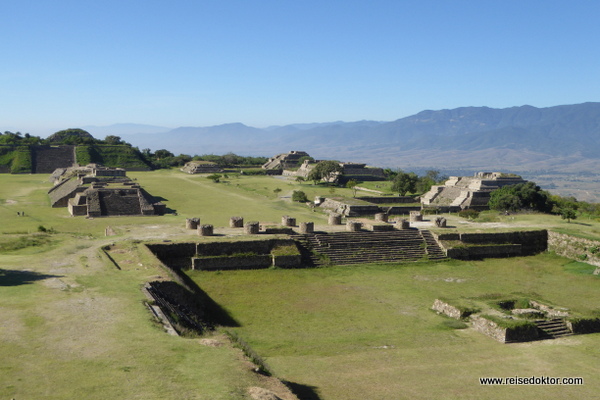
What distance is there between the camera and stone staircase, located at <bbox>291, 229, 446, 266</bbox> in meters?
30.7

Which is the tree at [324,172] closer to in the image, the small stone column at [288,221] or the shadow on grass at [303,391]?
the small stone column at [288,221]

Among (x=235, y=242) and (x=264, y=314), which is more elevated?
(x=235, y=242)

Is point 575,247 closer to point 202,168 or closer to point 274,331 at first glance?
point 274,331

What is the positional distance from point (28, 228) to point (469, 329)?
30.5 metres

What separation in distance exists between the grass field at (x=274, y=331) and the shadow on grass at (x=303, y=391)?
4.2 inches

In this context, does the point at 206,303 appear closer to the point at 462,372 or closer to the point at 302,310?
the point at 302,310

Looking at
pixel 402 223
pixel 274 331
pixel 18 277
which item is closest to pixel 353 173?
pixel 402 223

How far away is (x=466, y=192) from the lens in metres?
55.4

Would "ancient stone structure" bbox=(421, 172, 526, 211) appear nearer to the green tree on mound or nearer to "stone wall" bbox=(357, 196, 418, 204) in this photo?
"stone wall" bbox=(357, 196, 418, 204)

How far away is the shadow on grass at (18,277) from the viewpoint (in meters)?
19.2

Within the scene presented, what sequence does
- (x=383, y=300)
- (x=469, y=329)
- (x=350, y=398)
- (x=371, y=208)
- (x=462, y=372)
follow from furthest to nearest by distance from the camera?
(x=371, y=208)
(x=383, y=300)
(x=469, y=329)
(x=462, y=372)
(x=350, y=398)

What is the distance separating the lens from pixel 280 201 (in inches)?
2269

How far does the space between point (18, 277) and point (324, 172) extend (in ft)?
196

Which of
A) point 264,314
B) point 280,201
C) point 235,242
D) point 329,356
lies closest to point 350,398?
point 329,356
